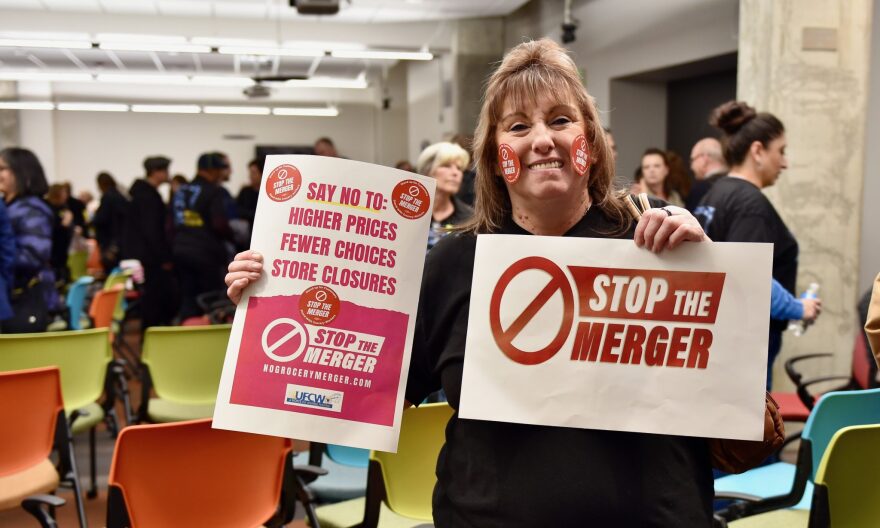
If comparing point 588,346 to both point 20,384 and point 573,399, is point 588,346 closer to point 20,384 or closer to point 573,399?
point 573,399

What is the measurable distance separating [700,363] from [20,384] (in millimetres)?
2269

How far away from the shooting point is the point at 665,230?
1114 millimetres

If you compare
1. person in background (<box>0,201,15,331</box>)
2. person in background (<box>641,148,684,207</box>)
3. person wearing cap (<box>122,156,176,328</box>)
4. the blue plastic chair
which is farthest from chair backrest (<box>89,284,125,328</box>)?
the blue plastic chair

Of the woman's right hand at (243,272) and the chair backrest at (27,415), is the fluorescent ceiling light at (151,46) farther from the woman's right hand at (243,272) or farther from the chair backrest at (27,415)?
the woman's right hand at (243,272)

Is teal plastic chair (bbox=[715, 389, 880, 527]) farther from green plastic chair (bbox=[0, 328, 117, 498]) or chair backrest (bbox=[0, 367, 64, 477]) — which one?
green plastic chair (bbox=[0, 328, 117, 498])

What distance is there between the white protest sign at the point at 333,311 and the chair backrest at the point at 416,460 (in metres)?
1.04

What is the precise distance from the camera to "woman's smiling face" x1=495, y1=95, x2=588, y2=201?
1.21m

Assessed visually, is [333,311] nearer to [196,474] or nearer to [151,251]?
[196,474]

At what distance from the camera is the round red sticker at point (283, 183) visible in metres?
1.34

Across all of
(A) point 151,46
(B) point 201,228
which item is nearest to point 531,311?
(B) point 201,228

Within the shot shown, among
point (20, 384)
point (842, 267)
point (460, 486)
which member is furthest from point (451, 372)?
point (842, 267)

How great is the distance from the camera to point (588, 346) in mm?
1165

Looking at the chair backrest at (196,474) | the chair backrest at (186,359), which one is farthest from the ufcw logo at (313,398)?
the chair backrest at (186,359)

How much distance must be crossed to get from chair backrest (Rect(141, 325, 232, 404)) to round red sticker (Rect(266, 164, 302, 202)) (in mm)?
2279
